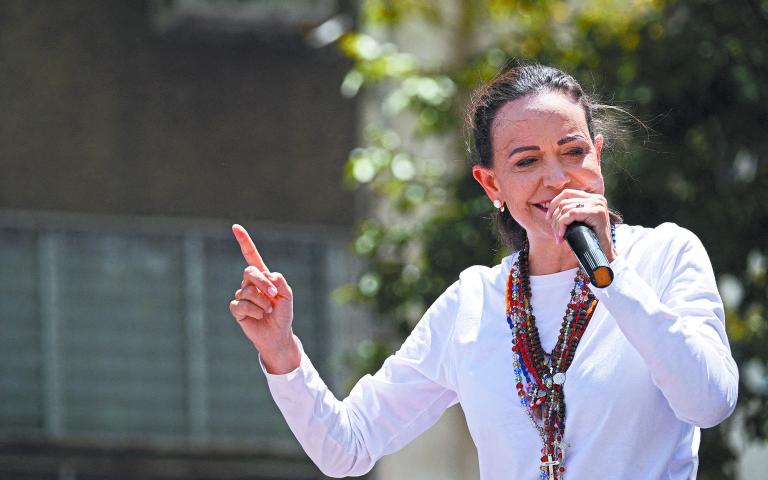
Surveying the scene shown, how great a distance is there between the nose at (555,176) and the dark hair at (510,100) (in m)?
0.15

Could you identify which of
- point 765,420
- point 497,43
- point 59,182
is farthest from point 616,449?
point 59,182

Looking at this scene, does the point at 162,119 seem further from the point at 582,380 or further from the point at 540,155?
the point at 582,380

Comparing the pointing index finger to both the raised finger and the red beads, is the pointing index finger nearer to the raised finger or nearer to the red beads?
the raised finger

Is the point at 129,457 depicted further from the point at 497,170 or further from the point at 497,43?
the point at 497,170

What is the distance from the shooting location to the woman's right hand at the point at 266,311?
A: 11.5ft

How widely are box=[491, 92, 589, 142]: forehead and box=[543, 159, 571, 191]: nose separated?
0.06m

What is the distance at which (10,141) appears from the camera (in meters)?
9.06

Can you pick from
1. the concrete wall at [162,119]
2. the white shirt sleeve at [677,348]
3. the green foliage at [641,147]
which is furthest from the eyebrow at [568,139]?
the concrete wall at [162,119]

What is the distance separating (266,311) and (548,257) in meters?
0.61

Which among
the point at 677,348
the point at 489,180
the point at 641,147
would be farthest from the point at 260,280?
the point at 641,147

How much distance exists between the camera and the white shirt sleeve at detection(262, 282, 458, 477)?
363 centimetres

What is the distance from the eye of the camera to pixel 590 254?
120 inches

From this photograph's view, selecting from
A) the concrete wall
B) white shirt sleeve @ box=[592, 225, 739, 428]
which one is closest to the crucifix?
white shirt sleeve @ box=[592, 225, 739, 428]

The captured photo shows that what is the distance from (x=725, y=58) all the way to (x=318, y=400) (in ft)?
13.4
